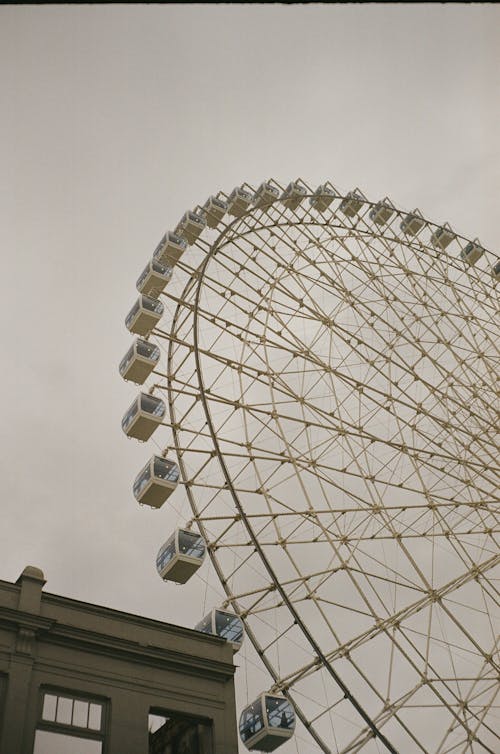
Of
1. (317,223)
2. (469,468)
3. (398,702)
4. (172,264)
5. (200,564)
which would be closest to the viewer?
(398,702)

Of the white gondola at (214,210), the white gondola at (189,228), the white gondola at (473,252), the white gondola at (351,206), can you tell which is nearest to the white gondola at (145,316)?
the white gondola at (189,228)

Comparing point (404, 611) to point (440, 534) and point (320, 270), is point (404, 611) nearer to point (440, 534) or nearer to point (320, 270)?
point (440, 534)

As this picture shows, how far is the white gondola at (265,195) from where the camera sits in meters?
23.8

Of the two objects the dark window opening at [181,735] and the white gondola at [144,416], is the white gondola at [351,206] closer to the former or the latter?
the white gondola at [144,416]

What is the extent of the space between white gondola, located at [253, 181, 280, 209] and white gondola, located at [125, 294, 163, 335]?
565 cm

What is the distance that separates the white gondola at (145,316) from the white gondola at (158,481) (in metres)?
3.93

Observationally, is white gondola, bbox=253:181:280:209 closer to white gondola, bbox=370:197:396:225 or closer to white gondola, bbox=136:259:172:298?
white gondola, bbox=370:197:396:225

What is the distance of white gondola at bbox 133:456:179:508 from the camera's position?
1714 centimetres

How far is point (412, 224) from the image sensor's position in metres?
27.1

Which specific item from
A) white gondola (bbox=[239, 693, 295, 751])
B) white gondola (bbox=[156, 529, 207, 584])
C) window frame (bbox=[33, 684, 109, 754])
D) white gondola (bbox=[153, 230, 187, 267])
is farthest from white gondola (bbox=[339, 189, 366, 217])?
window frame (bbox=[33, 684, 109, 754])

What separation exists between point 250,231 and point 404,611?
11638mm

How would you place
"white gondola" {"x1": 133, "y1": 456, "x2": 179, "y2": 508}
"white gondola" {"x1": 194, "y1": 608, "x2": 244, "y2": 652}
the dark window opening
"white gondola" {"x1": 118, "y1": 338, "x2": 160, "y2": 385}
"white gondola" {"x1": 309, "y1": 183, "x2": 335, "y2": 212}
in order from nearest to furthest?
the dark window opening → "white gondola" {"x1": 194, "y1": 608, "x2": 244, "y2": 652} → "white gondola" {"x1": 133, "y1": 456, "x2": 179, "y2": 508} → "white gondola" {"x1": 118, "y1": 338, "x2": 160, "y2": 385} → "white gondola" {"x1": 309, "y1": 183, "x2": 335, "y2": 212}

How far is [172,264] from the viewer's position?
2127 cm

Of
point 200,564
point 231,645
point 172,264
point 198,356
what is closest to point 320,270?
point 172,264
